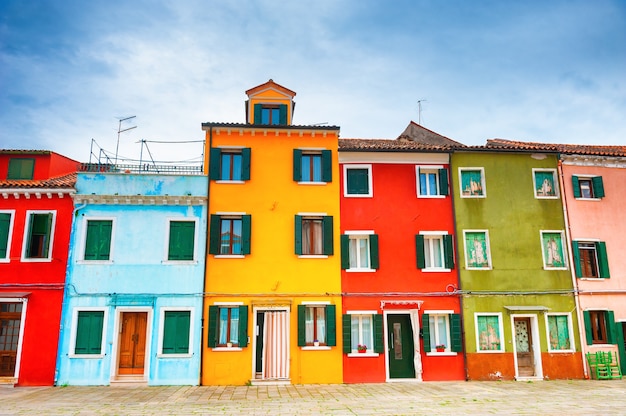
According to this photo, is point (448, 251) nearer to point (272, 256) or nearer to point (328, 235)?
point (328, 235)

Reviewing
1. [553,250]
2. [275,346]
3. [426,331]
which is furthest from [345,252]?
[553,250]

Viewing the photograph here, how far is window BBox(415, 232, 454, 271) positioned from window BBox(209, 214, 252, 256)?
6769 mm

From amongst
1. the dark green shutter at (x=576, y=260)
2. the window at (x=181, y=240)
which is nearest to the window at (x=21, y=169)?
the window at (x=181, y=240)

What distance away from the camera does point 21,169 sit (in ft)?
65.2

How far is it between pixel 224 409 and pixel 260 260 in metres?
6.36

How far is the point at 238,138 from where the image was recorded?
19.2 m

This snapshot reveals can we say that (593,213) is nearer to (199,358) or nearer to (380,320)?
(380,320)

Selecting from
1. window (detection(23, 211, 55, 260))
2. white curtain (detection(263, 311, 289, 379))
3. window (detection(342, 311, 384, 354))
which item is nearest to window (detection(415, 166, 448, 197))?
window (detection(342, 311, 384, 354))

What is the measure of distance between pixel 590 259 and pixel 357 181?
10249 millimetres

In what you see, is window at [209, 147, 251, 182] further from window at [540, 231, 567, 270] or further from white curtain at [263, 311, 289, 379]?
window at [540, 231, 567, 270]

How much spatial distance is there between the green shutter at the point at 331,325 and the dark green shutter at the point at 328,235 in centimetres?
213


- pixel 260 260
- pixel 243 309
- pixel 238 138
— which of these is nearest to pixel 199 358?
pixel 243 309

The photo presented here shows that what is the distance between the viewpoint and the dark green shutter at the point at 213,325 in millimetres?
17234

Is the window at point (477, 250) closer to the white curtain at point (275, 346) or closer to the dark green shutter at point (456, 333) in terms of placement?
the dark green shutter at point (456, 333)
